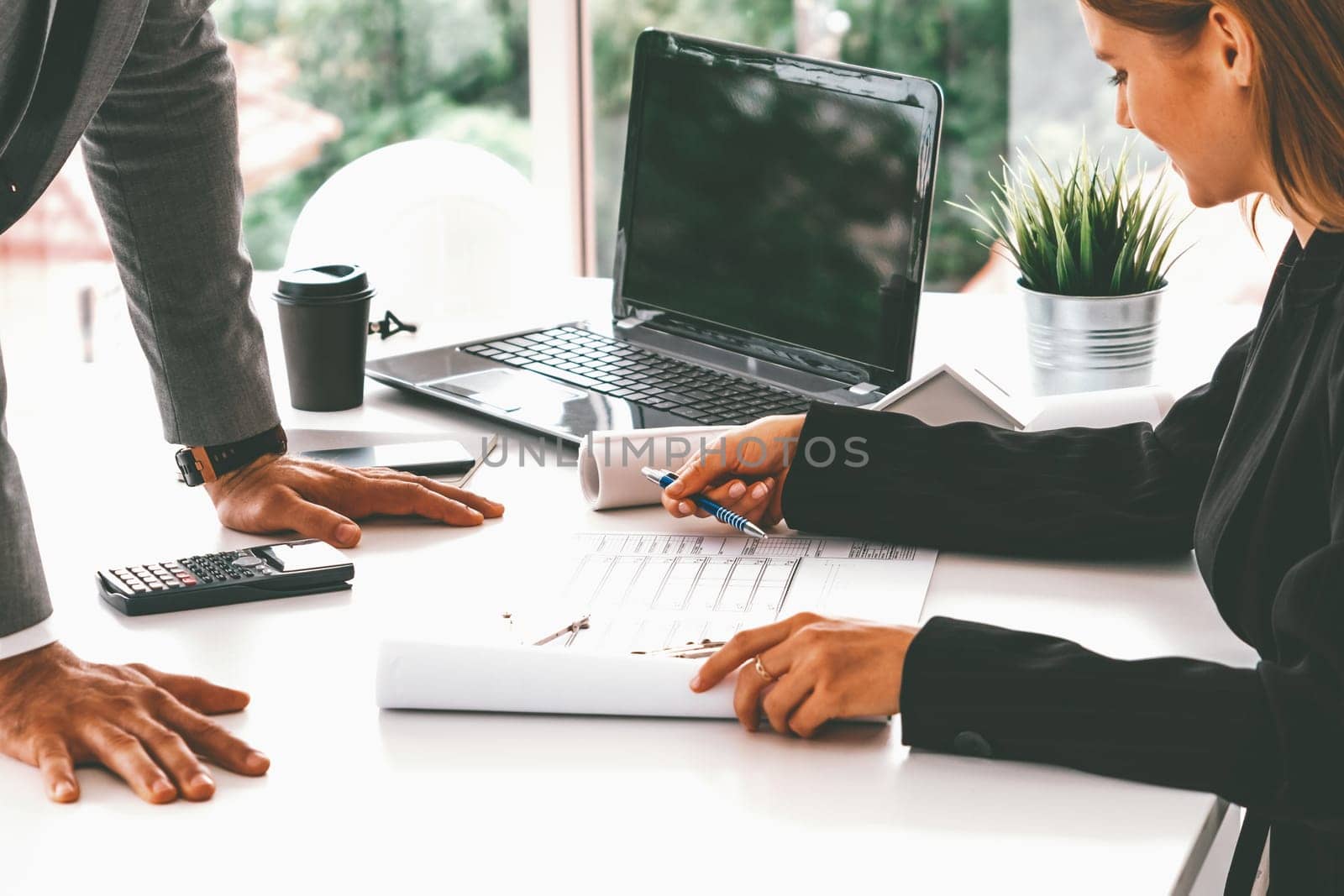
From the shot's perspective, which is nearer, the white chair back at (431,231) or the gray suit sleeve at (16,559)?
the gray suit sleeve at (16,559)

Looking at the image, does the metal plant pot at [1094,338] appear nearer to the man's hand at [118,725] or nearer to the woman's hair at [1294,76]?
the woman's hair at [1294,76]

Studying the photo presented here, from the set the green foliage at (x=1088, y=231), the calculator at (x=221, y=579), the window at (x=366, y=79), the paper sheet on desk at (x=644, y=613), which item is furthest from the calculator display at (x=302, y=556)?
the window at (x=366, y=79)

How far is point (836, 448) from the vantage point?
1.19 meters

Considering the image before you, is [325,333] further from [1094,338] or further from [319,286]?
[1094,338]

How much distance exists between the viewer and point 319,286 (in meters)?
1.48

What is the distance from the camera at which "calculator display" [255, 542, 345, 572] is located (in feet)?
3.53

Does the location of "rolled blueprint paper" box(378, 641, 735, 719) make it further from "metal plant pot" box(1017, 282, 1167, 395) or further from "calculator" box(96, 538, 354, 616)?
"metal plant pot" box(1017, 282, 1167, 395)

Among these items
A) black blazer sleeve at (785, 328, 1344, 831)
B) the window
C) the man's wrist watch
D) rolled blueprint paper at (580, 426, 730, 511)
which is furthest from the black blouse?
the window

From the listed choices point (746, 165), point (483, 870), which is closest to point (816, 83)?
point (746, 165)

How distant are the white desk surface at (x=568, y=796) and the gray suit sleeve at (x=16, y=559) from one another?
6 centimetres

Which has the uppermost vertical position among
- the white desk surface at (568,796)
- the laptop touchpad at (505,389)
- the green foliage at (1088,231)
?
the green foliage at (1088,231)

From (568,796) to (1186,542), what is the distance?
Result: 57cm

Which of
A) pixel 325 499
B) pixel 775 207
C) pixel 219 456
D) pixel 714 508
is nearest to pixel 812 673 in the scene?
pixel 714 508

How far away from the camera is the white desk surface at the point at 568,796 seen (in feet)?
2.35
